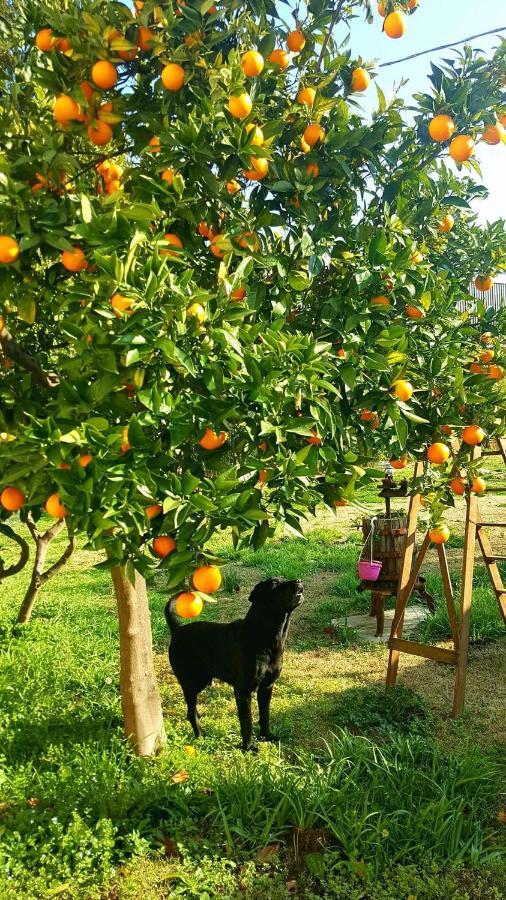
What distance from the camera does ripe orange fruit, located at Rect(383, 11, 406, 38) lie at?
8.70 feet

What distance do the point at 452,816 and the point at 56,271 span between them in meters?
2.87

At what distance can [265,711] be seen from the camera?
4078 millimetres

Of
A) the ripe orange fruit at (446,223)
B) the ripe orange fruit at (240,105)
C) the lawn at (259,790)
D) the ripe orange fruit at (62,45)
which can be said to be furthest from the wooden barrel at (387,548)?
the ripe orange fruit at (62,45)

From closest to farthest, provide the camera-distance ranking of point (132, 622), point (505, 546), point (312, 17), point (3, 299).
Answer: point (3, 299) < point (312, 17) < point (132, 622) < point (505, 546)

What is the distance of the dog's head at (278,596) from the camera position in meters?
3.72

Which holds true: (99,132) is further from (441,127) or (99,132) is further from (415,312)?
(415,312)

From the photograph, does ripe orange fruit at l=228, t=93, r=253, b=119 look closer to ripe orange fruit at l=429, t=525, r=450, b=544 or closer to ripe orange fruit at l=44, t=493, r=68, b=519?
ripe orange fruit at l=44, t=493, r=68, b=519

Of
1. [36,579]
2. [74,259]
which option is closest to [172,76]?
[74,259]

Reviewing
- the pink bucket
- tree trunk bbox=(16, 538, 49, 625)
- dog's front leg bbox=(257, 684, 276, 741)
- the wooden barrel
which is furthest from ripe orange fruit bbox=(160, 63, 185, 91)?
the wooden barrel

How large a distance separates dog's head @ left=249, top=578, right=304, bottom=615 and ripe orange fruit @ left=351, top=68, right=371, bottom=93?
237cm

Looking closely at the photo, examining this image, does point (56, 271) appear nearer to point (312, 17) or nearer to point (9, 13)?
point (312, 17)

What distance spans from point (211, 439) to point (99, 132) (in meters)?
1.22

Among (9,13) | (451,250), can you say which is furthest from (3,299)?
(9,13)

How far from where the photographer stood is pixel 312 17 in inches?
102
